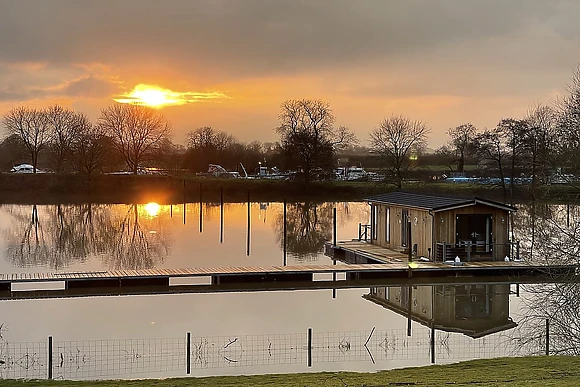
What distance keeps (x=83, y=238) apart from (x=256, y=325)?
2227 cm

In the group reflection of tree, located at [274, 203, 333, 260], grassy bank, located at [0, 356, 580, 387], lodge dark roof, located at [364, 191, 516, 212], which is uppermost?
lodge dark roof, located at [364, 191, 516, 212]

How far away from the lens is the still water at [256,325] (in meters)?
14.5

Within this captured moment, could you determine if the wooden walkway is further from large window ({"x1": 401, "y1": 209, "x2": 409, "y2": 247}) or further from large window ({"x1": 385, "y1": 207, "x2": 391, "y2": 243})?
large window ({"x1": 385, "y1": 207, "x2": 391, "y2": 243})

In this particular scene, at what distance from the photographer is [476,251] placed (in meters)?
27.9

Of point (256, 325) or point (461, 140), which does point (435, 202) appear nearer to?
point (256, 325)

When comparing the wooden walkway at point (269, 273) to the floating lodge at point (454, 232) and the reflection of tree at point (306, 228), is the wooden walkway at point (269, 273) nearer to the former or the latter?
the floating lodge at point (454, 232)

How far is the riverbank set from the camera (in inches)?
2714

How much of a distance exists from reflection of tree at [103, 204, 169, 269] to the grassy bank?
17069 millimetres

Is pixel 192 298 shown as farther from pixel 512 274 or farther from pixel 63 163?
pixel 63 163

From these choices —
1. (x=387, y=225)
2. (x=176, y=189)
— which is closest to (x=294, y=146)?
(x=176, y=189)

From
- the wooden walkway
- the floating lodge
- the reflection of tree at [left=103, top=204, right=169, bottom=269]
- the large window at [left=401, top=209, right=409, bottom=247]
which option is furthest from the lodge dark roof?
the reflection of tree at [left=103, top=204, right=169, bottom=269]

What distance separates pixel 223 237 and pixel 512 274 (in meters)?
17.0

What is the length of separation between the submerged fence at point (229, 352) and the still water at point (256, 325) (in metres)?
0.03

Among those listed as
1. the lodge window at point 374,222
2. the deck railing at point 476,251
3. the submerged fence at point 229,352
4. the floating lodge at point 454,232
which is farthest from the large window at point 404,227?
the submerged fence at point 229,352
